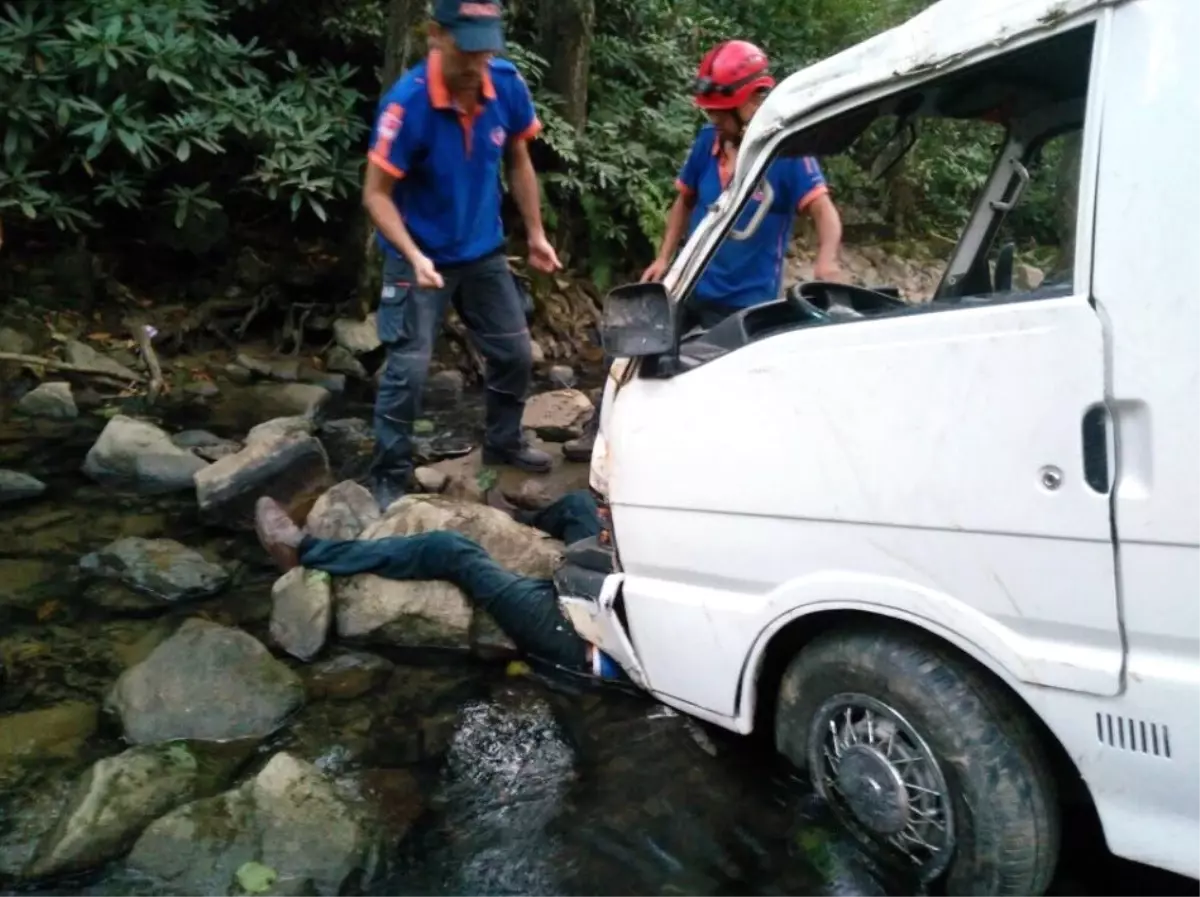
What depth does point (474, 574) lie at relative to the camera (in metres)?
4.22

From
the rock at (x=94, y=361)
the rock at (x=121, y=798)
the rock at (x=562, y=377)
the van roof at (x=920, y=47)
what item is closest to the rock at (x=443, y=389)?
the rock at (x=562, y=377)

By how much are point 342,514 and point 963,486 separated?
3.30 m

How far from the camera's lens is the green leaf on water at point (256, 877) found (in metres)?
2.76

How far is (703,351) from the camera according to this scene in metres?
3.06

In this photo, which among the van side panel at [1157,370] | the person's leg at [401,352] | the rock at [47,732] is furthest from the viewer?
the person's leg at [401,352]

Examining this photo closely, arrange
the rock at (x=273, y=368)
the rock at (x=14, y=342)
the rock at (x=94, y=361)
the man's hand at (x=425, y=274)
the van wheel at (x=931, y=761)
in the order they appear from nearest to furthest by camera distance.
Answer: the van wheel at (x=931, y=761)
the man's hand at (x=425, y=274)
the rock at (x=14, y=342)
the rock at (x=94, y=361)
the rock at (x=273, y=368)

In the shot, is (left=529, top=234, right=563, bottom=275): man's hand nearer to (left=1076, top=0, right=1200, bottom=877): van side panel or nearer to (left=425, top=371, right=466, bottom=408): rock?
(left=425, top=371, right=466, bottom=408): rock

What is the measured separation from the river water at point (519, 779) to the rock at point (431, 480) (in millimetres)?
1157

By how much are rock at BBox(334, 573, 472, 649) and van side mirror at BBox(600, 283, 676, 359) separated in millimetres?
1657

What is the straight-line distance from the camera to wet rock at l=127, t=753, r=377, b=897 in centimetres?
280

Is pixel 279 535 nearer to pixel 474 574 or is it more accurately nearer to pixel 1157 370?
pixel 474 574

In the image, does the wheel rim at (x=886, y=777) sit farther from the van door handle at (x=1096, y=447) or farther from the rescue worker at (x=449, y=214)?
the rescue worker at (x=449, y=214)

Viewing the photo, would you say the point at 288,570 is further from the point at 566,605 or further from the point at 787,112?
the point at 787,112

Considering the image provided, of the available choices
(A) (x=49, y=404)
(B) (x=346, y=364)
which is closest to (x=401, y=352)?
(A) (x=49, y=404)
